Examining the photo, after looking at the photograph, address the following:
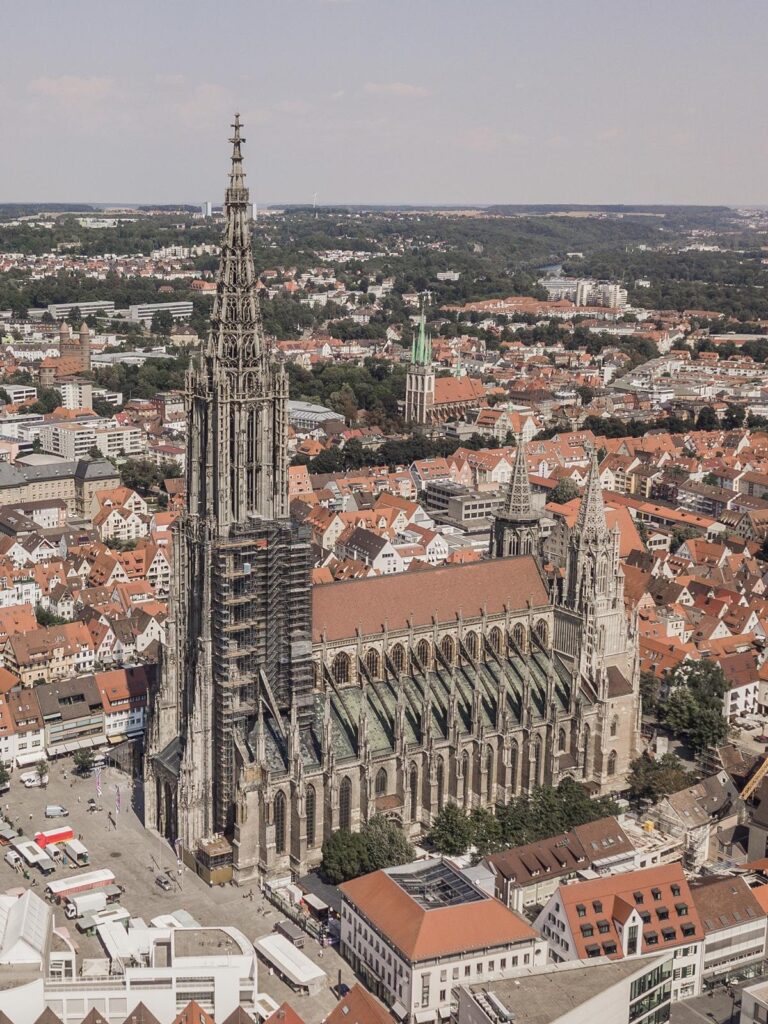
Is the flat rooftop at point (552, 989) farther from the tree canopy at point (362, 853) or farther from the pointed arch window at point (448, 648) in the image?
the pointed arch window at point (448, 648)

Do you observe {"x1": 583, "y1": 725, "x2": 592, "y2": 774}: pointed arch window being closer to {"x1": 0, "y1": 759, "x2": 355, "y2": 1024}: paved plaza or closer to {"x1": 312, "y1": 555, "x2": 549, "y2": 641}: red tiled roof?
{"x1": 312, "y1": 555, "x2": 549, "y2": 641}: red tiled roof

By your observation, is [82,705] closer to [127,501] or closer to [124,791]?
[124,791]

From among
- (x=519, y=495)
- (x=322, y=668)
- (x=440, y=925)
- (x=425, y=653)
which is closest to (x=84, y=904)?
(x=322, y=668)

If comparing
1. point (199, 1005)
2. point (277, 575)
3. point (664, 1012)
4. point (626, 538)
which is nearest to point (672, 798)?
point (664, 1012)

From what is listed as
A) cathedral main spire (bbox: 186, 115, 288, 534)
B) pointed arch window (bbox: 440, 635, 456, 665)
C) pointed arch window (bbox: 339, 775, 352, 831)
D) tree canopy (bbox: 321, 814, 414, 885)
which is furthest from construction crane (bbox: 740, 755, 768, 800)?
cathedral main spire (bbox: 186, 115, 288, 534)

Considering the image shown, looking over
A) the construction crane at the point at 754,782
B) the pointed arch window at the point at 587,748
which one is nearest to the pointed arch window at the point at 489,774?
the pointed arch window at the point at 587,748
